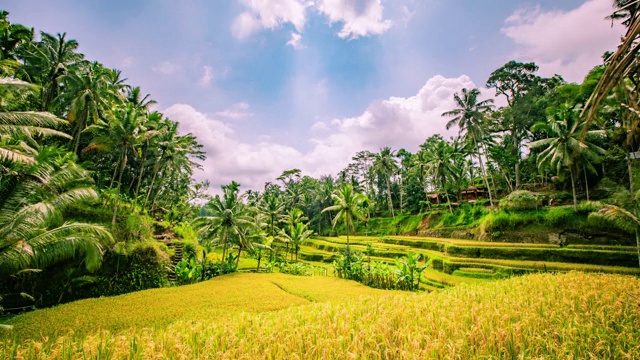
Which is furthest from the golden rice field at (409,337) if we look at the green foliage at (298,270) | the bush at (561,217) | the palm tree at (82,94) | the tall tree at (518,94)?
the tall tree at (518,94)

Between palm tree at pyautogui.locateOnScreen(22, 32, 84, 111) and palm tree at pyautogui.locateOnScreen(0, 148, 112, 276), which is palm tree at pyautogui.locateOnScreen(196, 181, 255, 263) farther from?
palm tree at pyautogui.locateOnScreen(22, 32, 84, 111)

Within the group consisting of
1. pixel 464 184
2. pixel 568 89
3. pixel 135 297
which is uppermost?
pixel 568 89

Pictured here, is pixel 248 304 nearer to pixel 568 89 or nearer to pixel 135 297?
pixel 135 297

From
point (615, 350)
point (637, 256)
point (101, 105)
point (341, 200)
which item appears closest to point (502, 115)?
point (637, 256)

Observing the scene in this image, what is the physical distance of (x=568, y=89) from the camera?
24625 millimetres

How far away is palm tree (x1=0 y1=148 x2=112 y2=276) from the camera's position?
25.9 feet

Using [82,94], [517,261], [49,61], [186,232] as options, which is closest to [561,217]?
[517,261]

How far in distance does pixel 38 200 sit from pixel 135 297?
16.6ft

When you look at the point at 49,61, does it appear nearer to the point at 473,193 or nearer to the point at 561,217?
the point at 561,217

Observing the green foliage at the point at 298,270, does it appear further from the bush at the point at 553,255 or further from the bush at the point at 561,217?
the bush at the point at 561,217

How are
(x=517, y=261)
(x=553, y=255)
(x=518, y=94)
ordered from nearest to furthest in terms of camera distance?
(x=553, y=255) → (x=517, y=261) → (x=518, y=94)

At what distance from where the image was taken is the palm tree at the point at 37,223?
25.9 ft

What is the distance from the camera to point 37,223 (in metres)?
8.43

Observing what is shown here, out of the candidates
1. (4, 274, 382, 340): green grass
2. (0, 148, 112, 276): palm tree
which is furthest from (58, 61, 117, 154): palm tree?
(4, 274, 382, 340): green grass
